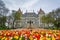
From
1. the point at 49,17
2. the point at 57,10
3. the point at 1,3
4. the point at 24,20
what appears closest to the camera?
the point at 1,3

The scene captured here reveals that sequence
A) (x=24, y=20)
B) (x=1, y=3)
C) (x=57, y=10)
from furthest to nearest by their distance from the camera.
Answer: (x=24, y=20) → (x=57, y=10) → (x=1, y=3)

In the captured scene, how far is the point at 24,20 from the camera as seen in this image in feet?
317

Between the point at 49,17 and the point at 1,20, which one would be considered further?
the point at 49,17

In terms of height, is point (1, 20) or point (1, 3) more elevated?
point (1, 3)

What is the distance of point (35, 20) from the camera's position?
97.1m

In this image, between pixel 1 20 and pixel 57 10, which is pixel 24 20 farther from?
pixel 1 20

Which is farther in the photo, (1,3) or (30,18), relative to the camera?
(30,18)

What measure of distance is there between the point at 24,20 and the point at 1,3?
46.4 m

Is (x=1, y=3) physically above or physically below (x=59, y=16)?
above

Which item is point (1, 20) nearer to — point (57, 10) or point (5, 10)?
point (5, 10)

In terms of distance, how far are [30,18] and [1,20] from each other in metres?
48.4

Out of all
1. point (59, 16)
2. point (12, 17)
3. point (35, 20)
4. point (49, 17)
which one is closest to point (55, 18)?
point (59, 16)

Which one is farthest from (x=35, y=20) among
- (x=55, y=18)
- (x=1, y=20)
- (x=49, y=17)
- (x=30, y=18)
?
(x=1, y=20)

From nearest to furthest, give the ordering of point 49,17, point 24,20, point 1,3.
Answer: point 1,3
point 49,17
point 24,20
